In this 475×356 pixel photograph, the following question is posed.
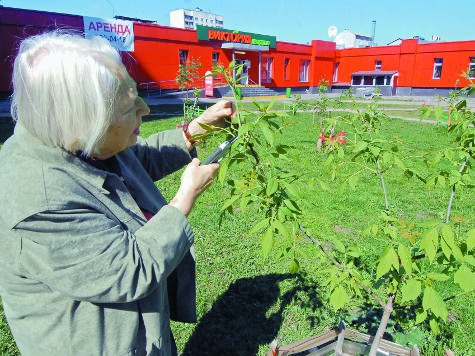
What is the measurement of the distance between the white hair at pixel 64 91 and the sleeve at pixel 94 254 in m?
0.22

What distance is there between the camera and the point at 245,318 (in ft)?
8.46

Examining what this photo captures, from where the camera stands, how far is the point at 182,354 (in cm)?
230

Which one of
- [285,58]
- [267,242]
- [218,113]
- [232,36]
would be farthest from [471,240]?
[285,58]

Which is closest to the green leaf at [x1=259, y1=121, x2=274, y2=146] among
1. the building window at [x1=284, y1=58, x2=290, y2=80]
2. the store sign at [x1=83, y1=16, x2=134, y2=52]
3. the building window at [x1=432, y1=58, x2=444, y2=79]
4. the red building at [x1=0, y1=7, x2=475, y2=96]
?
the red building at [x1=0, y1=7, x2=475, y2=96]

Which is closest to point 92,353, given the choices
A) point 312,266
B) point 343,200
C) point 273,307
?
point 273,307

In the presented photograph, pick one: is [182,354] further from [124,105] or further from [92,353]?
[124,105]

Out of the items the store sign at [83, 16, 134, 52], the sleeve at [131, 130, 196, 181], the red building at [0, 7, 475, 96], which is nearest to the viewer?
the sleeve at [131, 130, 196, 181]

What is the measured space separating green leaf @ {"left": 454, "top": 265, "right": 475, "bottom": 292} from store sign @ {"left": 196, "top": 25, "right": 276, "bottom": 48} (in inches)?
912

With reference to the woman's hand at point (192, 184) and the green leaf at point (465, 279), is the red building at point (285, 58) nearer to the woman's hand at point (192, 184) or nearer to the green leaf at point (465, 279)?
the woman's hand at point (192, 184)

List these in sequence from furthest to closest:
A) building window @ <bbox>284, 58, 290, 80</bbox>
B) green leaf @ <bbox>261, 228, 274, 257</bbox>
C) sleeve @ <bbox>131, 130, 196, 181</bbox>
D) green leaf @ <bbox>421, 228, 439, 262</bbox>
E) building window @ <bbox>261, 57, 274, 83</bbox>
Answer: building window @ <bbox>284, 58, 290, 80</bbox>, building window @ <bbox>261, 57, 274, 83</bbox>, sleeve @ <bbox>131, 130, 196, 181</bbox>, green leaf @ <bbox>261, 228, 274, 257</bbox>, green leaf @ <bbox>421, 228, 439, 262</bbox>

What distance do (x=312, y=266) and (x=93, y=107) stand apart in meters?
2.59

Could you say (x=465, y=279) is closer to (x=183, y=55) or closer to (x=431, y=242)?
(x=431, y=242)

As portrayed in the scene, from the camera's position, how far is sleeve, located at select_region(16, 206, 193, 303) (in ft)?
3.00

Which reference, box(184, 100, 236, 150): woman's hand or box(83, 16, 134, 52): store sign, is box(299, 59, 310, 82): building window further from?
box(184, 100, 236, 150): woman's hand
